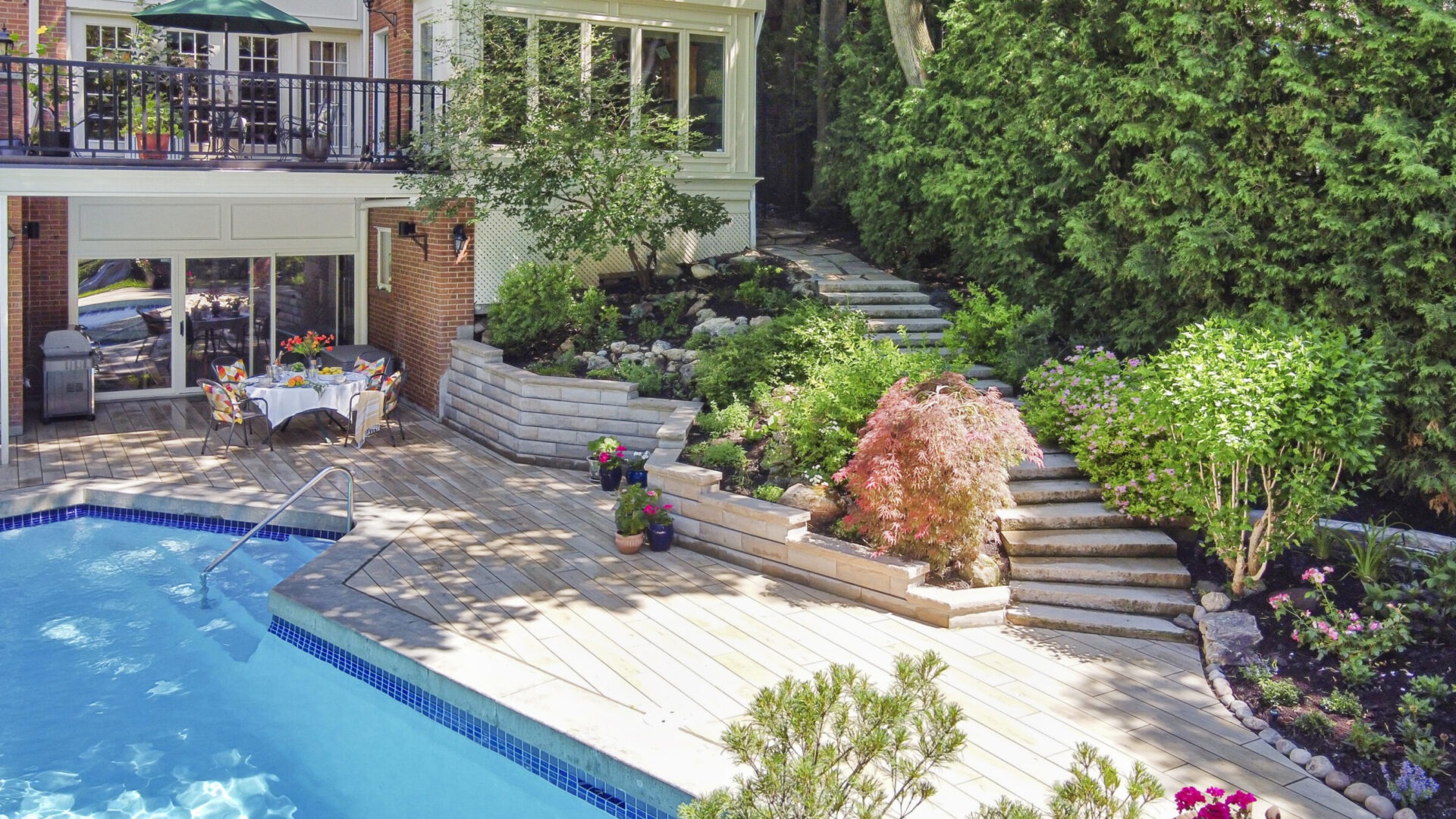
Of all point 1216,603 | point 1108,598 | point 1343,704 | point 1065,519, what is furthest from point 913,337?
point 1343,704

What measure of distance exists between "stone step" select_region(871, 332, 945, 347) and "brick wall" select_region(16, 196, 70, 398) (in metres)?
9.62

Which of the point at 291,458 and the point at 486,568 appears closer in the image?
the point at 486,568

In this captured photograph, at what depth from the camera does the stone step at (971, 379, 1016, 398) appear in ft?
37.9

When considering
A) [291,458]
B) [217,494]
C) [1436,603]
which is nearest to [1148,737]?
[1436,603]

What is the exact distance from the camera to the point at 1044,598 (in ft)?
28.4

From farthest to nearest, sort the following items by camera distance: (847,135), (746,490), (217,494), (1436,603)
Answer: (847,135) < (217,494) < (746,490) < (1436,603)

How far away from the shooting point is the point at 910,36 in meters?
14.5

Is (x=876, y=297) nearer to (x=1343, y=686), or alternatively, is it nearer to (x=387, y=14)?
(x=387, y=14)

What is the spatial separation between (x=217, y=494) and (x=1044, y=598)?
7239 millimetres

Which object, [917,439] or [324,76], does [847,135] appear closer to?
[324,76]

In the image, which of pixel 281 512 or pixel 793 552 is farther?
pixel 281 512

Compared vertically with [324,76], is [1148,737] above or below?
below

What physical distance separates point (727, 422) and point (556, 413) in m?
2.36

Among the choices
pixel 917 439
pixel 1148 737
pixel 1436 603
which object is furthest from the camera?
pixel 917 439
